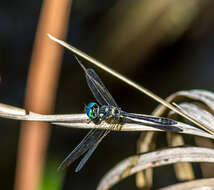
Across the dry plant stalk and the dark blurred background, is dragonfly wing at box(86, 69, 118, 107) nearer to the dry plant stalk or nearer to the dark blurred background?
the dry plant stalk

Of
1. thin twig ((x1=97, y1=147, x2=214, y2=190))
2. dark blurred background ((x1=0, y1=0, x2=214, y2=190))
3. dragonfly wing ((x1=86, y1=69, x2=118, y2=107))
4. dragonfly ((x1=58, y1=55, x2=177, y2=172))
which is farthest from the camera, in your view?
dark blurred background ((x1=0, y1=0, x2=214, y2=190))

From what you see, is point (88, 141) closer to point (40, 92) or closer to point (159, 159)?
point (40, 92)

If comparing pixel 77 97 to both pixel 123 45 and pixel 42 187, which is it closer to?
pixel 123 45

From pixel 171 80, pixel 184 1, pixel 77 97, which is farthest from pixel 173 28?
pixel 77 97

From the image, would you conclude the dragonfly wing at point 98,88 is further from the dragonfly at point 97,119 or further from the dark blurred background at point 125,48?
the dark blurred background at point 125,48

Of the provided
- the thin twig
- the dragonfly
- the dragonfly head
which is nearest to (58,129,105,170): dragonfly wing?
the dragonfly

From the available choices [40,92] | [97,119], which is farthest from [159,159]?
[40,92]

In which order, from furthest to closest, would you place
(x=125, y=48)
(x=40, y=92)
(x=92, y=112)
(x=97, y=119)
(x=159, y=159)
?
(x=125, y=48)
(x=40, y=92)
(x=92, y=112)
(x=97, y=119)
(x=159, y=159)
